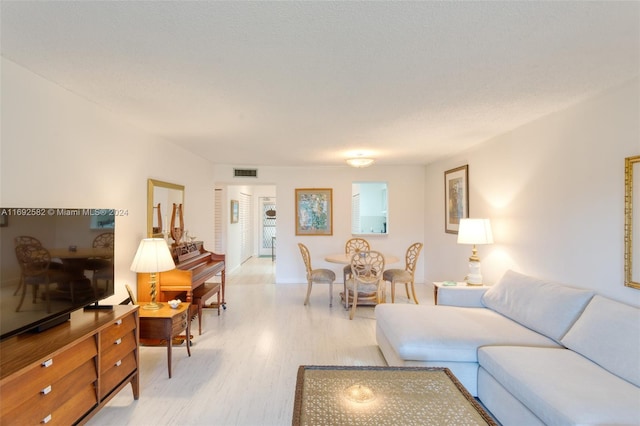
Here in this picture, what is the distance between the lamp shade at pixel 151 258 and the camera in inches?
109

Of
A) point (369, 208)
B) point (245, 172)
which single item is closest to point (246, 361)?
point (245, 172)

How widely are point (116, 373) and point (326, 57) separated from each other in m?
2.48

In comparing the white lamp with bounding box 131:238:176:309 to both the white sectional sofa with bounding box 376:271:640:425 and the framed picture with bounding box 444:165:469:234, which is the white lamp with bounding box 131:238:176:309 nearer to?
the white sectional sofa with bounding box 376:271:640:425

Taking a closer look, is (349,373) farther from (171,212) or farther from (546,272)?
(171,212)

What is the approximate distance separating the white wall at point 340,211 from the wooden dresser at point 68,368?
12.7 feet

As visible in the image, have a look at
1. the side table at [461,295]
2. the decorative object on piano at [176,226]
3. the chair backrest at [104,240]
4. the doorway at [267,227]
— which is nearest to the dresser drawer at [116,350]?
the chair backrest at [104,240]

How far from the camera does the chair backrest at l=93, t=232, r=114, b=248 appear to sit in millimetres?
2189

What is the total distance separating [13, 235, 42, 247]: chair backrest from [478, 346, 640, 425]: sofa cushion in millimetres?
2879

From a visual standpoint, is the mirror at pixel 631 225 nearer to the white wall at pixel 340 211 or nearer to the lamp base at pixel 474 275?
the lamp base at pixel 474 275

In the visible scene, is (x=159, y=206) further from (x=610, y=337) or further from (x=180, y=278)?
(x=610, y=337)

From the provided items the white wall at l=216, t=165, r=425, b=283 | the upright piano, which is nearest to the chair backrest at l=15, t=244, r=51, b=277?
the upright piano

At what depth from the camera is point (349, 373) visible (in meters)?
1.96

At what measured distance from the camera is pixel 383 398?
1.69 meters

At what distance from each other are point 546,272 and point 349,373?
223 cm
